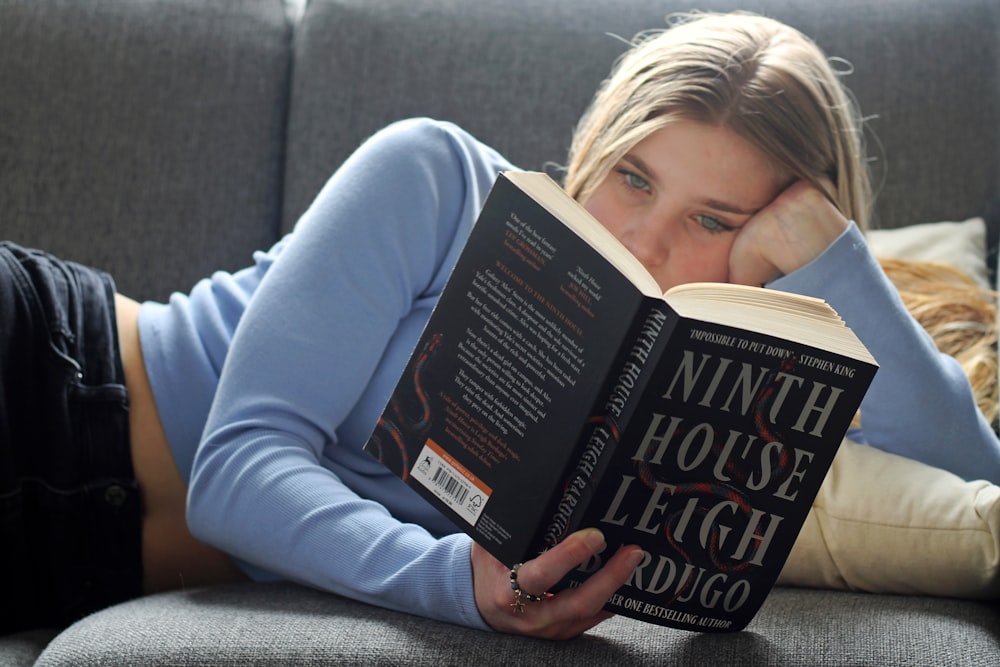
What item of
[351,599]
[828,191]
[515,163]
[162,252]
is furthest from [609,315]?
[162,252]

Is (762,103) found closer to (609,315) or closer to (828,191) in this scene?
(828,191)

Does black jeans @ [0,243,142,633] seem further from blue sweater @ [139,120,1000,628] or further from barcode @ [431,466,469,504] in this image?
barcode @ [431,466,469,504]

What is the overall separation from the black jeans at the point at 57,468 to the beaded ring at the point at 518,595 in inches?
21.2

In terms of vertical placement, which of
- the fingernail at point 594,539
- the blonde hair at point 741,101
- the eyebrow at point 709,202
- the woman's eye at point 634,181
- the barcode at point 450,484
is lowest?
the barcode at point 450,484

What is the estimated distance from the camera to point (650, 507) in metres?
0.77

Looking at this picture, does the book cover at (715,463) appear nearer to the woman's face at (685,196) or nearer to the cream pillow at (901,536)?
the cream pillow at (901,536)

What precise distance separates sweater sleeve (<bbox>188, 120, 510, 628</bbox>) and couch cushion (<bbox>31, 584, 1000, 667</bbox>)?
0.15 feet

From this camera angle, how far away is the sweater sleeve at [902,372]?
43.0 inches

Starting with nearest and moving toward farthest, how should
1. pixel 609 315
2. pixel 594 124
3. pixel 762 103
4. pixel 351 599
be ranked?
1. pixel 609 315
2. pixel 351 599
3. pixel 762 103
4. pixel 594 124

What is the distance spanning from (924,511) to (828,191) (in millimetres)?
371

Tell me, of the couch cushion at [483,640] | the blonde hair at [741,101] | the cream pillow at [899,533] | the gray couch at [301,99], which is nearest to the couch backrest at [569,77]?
the gray couch at [301,99]

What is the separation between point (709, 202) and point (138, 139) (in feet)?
3.16

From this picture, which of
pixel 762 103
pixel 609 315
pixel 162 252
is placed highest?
pixel 762 103

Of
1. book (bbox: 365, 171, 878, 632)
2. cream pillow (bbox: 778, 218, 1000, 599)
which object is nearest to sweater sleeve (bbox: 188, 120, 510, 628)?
book (bbox: 365, 171, 878, 632)
